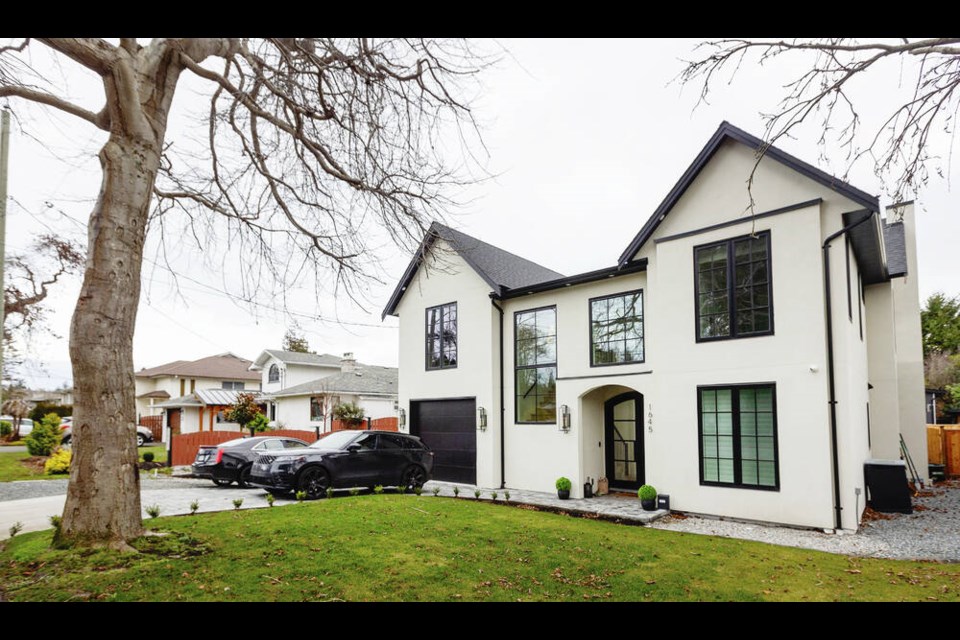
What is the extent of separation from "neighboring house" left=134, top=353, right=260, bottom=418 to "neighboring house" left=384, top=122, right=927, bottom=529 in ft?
90.8

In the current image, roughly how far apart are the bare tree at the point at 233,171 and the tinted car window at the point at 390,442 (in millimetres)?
5949

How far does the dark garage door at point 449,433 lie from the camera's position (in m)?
15.1

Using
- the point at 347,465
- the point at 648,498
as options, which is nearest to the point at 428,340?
the point at 347,465

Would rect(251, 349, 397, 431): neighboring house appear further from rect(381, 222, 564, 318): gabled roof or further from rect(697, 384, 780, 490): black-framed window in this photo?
rect(697, 384, 780, 490): black-framed window

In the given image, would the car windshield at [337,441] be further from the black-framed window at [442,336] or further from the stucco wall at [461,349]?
the black-framed window at [442,336]

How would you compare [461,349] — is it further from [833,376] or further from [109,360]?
[109,360]

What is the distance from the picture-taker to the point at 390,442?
45.2ft

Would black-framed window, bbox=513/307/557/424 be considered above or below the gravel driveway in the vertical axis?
above

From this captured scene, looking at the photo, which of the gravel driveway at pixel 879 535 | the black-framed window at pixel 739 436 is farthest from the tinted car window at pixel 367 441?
the black-framed window at pixel 739 436

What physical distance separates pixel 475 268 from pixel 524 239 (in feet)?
7.30

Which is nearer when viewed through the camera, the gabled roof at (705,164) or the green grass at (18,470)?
the gabled roof at (705,164)

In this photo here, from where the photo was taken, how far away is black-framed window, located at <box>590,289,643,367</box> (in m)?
12.5

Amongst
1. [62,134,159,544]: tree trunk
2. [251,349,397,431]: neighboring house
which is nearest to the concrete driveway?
[62,134,159,544]: tree trunk

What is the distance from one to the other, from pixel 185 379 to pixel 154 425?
5.93 meters
